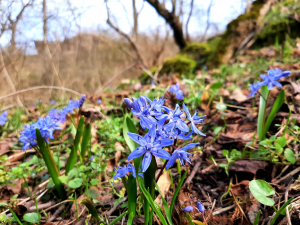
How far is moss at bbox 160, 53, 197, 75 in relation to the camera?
680cm

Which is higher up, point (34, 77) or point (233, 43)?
point (34, 77)

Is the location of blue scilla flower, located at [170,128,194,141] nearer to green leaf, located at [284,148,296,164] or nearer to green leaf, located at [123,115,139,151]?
green leaf, located at [123,115,139,151]

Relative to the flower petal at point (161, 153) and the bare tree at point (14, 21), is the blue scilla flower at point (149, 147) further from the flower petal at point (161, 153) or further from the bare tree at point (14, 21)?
the bare tree at point (14, 21)

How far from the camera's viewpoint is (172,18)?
8766 millimetres

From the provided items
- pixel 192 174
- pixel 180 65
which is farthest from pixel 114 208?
pixel 180 65

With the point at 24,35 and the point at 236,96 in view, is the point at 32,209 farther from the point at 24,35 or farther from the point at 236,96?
the point at 24,35

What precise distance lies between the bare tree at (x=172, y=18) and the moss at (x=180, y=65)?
1.98 m

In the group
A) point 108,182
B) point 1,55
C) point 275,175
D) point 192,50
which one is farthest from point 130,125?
point 192,50

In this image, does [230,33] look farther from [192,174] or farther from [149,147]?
[149,147]

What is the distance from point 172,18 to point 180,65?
10.1ft

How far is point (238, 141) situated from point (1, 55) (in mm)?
4131

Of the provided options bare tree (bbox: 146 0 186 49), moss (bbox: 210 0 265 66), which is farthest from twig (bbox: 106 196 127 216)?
bare tree (bbox: 146 0 186 49)

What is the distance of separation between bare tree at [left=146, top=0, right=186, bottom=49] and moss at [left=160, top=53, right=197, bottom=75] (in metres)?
1.98

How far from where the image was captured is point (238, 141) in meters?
1.64
